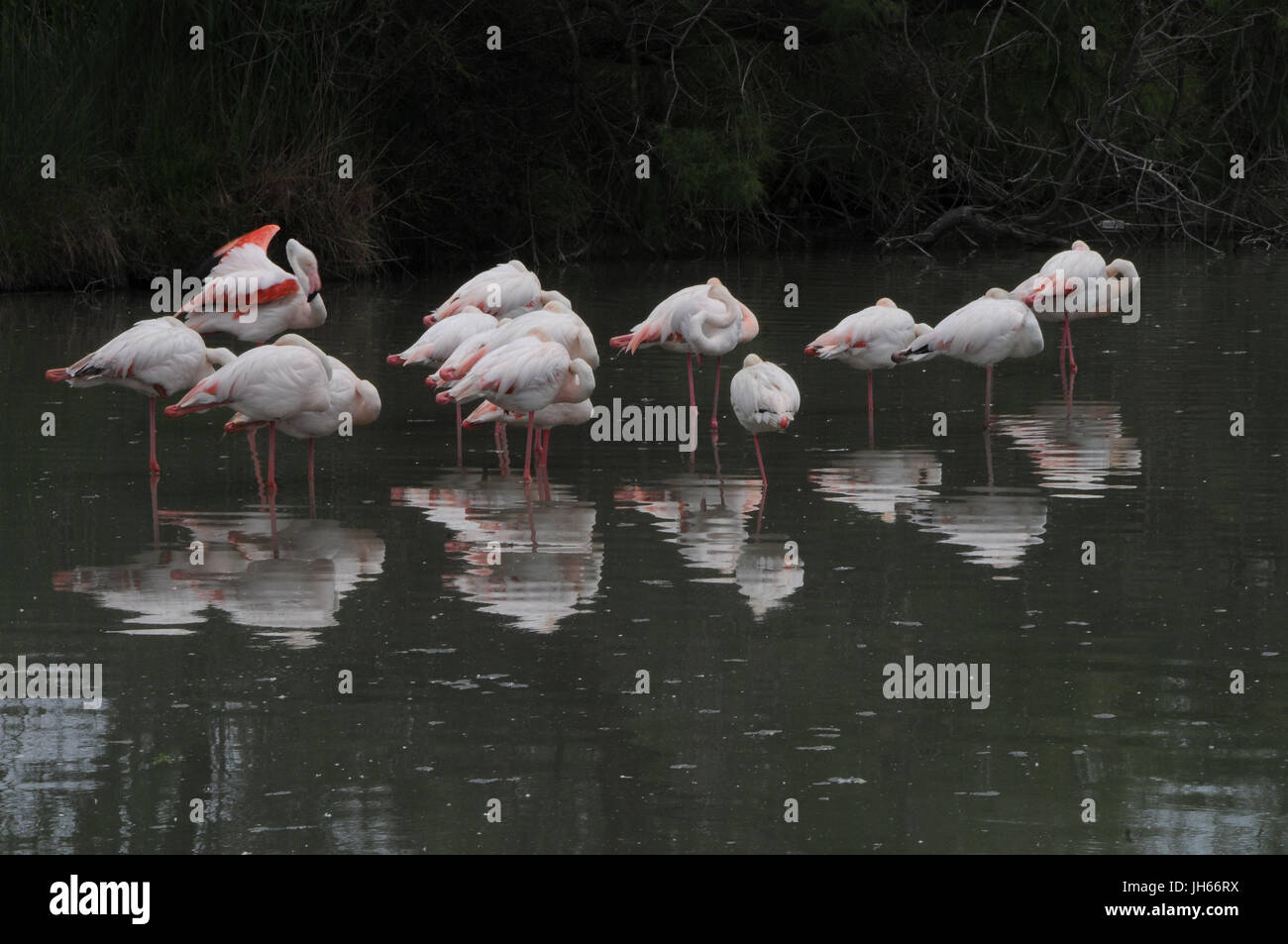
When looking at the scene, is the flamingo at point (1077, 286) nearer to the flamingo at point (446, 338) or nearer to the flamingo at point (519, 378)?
the flamingo at point (446, 338)

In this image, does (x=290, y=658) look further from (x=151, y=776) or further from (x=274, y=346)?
(x=274, y=346)

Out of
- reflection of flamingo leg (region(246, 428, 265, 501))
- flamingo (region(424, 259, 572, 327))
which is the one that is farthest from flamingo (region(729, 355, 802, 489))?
reflection of flamingo leg (region(246, 428, 265, 501))

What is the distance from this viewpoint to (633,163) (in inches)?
951

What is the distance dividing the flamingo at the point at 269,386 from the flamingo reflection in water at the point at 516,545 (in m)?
0.66

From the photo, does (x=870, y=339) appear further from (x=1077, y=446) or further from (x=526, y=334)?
(x=526, y=334)

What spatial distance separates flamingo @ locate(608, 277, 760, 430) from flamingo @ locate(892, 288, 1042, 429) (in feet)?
3.44

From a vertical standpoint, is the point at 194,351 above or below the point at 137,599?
above

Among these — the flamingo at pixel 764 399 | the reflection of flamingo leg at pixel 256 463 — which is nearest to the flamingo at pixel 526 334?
the flamingo at pixel 764 399

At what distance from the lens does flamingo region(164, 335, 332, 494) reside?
8914 millimetres

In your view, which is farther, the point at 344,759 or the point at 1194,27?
the point at 1194,27

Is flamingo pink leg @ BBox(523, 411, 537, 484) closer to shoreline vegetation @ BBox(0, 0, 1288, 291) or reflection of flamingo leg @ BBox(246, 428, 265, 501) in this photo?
reflection of flamingo leg @ BBox(246, 428, 265, 501)

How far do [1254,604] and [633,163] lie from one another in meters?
17.9
